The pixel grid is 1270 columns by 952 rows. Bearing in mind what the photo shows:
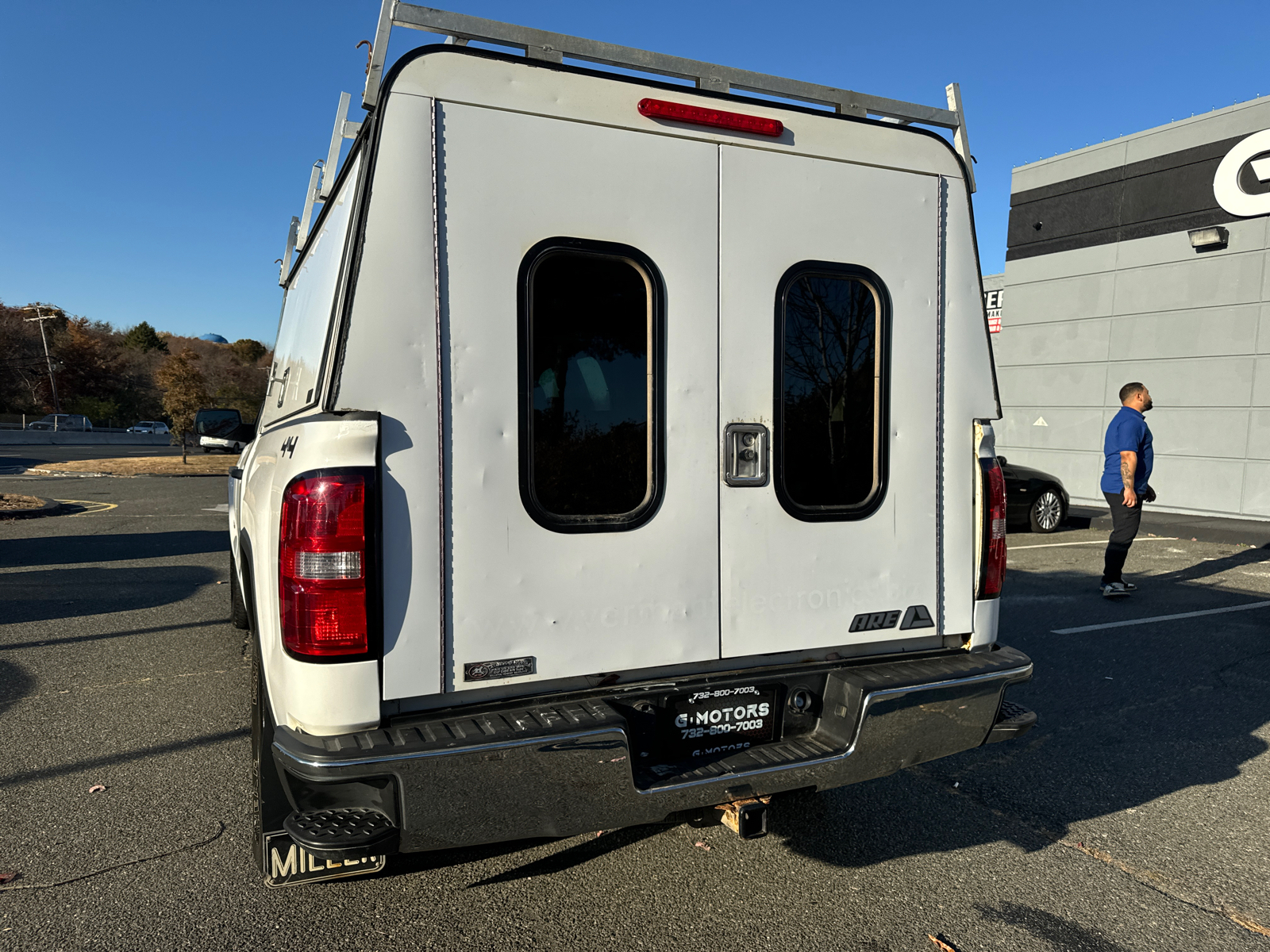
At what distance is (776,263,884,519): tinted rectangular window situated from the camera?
293 cm

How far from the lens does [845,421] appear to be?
9.98 feet

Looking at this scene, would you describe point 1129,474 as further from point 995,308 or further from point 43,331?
point 43,331

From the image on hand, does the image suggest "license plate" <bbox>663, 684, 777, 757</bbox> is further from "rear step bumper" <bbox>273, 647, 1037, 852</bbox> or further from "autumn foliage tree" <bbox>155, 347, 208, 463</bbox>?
"autumn foliage tree" <bbox>155, 347, 208, 463</bbox>

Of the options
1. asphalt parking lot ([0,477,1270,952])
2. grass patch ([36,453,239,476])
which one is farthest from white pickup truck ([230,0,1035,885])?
grass patch ([36,453,239,476])

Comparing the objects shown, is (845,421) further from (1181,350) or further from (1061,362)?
(1061,362)

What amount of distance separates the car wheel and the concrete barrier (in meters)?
47.0

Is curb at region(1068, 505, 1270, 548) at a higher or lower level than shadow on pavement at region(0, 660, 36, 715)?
lower

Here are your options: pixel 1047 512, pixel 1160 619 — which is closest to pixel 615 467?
pixel 1160 619

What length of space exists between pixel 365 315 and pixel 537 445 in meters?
0.61

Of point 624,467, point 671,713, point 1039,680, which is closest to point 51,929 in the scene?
point 671,713

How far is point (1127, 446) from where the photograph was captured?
7.87 meters

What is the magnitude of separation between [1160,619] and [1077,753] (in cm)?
353

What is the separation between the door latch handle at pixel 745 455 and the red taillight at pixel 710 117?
0.98 metres

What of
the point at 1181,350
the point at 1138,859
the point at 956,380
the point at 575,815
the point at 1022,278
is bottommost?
the point at 1138,859
